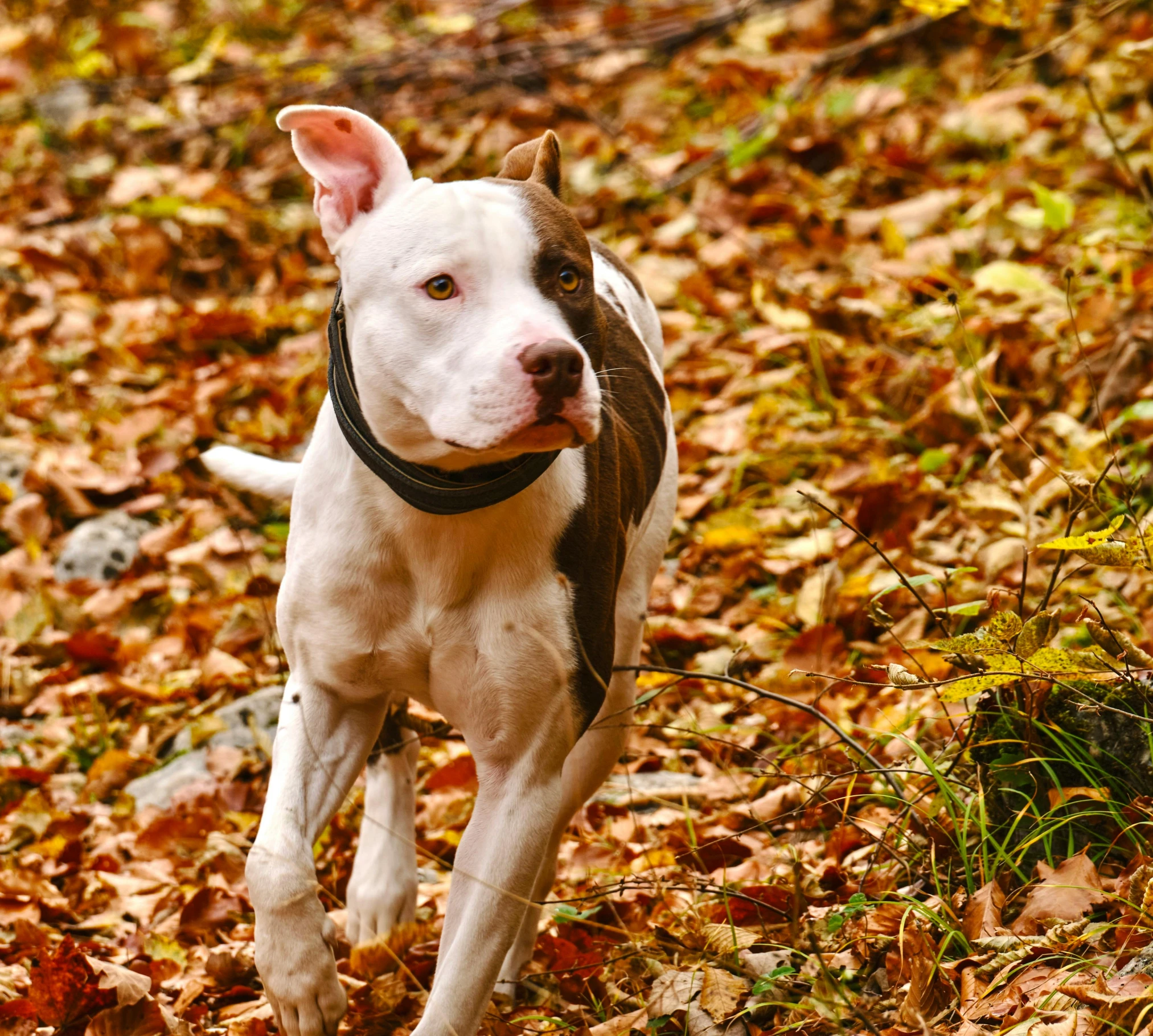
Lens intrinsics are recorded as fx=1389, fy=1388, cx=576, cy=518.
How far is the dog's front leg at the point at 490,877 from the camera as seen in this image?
2.79m

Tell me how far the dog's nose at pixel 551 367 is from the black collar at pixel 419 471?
0.29 meters

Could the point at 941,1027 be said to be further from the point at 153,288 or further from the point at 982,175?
the point at 153,288

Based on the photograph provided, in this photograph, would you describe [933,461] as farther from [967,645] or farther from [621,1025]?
[621,1025]

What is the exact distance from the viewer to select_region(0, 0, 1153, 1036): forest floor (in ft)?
9.57

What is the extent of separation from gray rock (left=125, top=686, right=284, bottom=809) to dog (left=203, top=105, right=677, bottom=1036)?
155 cm

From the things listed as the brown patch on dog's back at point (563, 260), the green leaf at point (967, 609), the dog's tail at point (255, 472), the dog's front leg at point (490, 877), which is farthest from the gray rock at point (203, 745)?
the green leaf at point (967, 609)

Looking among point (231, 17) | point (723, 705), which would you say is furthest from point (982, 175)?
point (231, 17)

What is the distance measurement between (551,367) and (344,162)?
0.78 meters

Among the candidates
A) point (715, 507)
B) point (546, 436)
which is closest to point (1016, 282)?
point (715, 507)

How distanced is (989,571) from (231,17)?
30.3ft

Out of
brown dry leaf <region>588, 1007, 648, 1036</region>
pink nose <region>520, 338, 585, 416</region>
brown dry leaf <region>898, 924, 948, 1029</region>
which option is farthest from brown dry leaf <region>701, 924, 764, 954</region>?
pink nose <region>520, 338, 585, 416</region>

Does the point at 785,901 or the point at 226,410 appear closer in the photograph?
the point at 785,901

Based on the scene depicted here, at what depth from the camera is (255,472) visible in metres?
4.12

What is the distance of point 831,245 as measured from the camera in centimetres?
737
